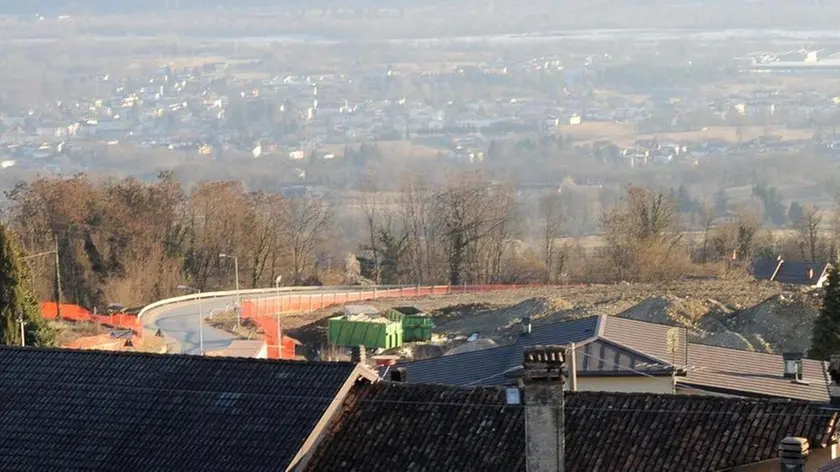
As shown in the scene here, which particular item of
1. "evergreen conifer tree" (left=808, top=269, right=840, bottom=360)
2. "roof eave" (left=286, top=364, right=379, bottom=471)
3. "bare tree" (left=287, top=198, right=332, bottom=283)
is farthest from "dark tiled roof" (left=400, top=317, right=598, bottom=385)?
"bare tree" (left=287, top=198, right=332, bottom=283)

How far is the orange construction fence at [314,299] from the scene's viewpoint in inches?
2736

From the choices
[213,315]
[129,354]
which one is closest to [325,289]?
[213,315]

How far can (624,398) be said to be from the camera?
74.2 ft

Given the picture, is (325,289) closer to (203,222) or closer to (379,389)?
(203,222)

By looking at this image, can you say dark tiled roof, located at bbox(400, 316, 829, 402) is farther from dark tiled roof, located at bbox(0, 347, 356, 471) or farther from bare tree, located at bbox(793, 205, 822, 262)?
bare tree, located at bbox(793, 205, 822, 262)

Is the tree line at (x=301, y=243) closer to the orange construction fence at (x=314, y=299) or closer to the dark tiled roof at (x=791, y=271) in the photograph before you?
the dark tiled roof at (x=791, y=271)

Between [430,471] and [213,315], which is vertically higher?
[430,471]

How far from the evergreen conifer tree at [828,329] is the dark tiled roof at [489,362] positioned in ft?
29.5

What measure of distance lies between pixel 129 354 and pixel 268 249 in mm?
64108

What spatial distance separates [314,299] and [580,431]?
183ft

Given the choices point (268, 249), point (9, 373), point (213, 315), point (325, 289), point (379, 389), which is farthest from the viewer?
point (268, 249)

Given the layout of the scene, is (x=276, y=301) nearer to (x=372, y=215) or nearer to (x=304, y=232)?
(x=304, y=232)

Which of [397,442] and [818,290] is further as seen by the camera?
[818,290]

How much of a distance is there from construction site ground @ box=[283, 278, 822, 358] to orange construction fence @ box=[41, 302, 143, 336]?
6.32m
